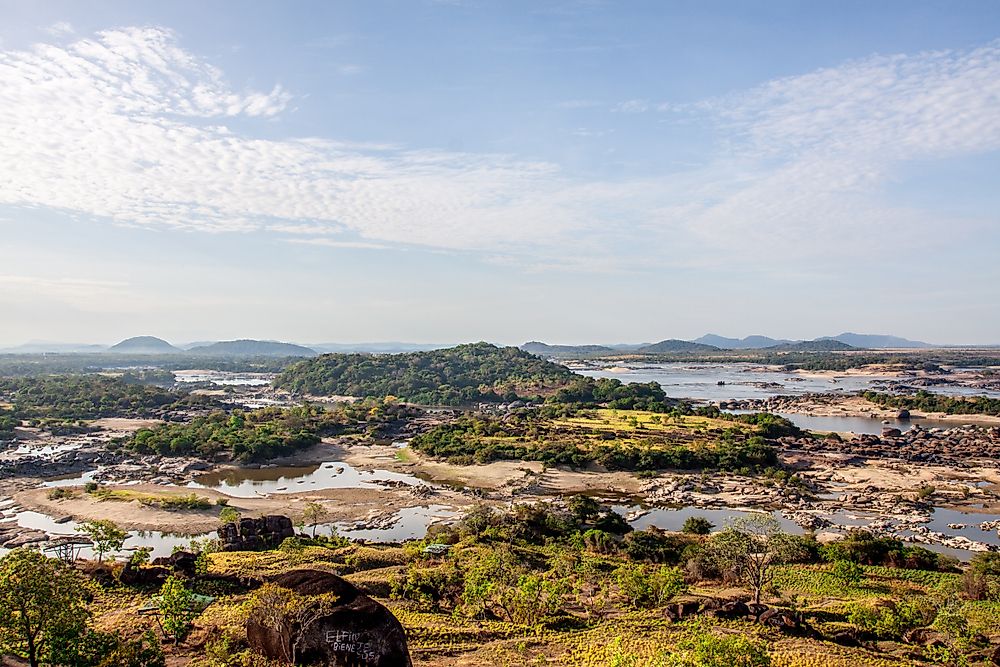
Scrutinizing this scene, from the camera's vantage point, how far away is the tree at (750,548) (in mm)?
28109

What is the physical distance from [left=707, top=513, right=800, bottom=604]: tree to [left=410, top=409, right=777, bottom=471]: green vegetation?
29809mm

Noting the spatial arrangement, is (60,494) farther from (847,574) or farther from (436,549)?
(847,574)

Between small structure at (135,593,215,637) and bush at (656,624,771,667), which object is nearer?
bush at (656,624,771,667)

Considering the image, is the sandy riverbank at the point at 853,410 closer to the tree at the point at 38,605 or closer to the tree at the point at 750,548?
the tree at the point at 750,548

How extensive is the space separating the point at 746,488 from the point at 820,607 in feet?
92.7

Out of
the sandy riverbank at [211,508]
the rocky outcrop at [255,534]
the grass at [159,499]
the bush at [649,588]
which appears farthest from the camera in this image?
the grass at [159,499]

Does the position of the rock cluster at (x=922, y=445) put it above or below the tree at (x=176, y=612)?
below

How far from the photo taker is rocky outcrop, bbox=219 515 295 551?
34281mm

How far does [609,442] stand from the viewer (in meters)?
70.1

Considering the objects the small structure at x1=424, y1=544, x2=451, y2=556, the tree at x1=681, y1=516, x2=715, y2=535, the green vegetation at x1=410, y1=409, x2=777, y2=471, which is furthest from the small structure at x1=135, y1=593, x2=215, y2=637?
the green vegetation at x1=410, y1=409, x2=777, y2=471

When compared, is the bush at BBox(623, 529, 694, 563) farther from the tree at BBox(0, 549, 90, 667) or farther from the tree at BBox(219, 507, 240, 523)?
the tree at BBox(0, 549, 90, 667)

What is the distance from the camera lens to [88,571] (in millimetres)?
26484

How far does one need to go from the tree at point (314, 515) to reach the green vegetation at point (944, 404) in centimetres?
10137

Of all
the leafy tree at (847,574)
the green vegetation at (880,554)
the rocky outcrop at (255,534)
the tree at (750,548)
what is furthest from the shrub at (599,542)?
the rocky outcrop at (255,534)
